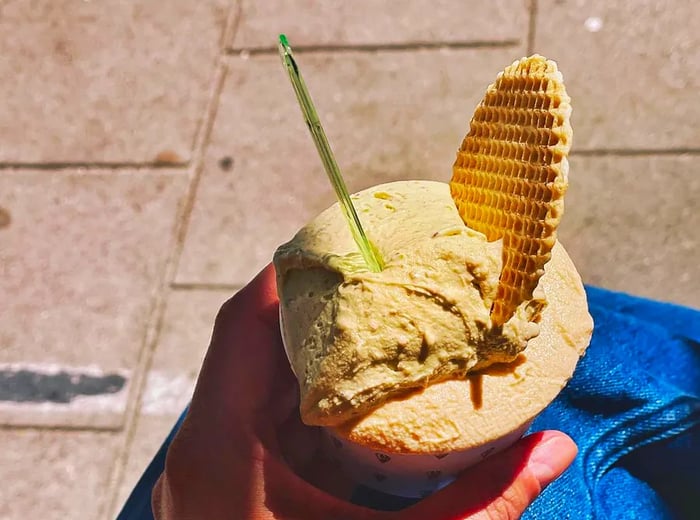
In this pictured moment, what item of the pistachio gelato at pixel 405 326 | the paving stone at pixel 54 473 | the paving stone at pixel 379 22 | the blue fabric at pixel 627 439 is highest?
the paving stone at pixel 379 22

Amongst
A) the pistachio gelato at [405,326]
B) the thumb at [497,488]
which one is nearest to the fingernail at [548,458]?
the thumb at [497,488]

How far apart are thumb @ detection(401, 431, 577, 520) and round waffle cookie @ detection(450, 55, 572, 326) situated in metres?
0.32

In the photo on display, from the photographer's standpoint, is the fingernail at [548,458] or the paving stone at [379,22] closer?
the fingernail at [548,458]

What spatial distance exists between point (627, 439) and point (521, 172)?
1.06m

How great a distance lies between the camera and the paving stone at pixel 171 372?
2693 mm

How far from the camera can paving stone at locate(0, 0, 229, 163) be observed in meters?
3.51

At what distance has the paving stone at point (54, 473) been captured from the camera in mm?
2631

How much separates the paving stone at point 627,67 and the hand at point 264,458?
2.09 metres

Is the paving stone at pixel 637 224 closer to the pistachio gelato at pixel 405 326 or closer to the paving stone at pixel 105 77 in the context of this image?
the pistachio gelato at pixel 405 326

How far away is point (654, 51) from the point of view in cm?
339

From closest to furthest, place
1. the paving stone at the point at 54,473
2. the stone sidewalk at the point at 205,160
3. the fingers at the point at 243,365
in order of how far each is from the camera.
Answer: the fingers at the point at 243,365
the paving stone at the point at 54,473
the stone sidewalk at the point at 205,160

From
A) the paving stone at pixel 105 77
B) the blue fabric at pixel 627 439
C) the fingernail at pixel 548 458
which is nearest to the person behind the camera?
the fingernail at pixel 548 458

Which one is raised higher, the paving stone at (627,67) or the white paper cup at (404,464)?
the paving stone at (627,67)

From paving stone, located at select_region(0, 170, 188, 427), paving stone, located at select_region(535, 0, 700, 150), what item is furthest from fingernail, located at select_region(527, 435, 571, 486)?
paving stone, located at select_region(535, 0, 700, 150)
